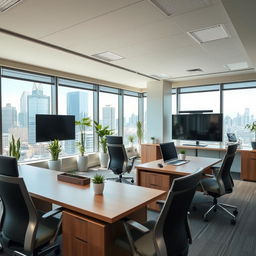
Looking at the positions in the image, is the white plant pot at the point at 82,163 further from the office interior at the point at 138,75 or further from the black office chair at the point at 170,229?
the black office chair at the point at 170,229

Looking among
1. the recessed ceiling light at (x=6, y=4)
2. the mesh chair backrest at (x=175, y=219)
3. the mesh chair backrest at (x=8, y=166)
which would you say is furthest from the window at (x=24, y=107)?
the mesh chair backrest at (x=175, y=219)

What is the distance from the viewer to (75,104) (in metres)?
6.54

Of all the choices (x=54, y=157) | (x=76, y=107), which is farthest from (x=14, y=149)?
(x=76, y=107)

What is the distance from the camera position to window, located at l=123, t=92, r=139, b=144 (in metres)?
8.45

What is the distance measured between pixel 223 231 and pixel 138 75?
459cm

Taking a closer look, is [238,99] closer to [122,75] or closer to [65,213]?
[122,75]

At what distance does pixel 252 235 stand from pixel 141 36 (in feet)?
10.4

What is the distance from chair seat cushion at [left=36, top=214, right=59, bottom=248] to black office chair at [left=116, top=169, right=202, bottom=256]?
60 centimetres

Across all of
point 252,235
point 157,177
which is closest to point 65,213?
point 157,177

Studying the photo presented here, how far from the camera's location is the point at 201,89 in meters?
7.12

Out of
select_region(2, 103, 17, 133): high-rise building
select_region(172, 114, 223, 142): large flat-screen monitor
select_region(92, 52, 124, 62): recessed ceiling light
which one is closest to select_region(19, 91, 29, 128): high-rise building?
select_region(2, 103, 17, 133): high-rise building

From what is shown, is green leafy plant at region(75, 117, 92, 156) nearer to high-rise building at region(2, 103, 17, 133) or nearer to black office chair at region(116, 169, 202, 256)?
high-rise building at region(2, 103, 17, 133)

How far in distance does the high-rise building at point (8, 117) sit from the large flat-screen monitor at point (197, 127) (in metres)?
4.39

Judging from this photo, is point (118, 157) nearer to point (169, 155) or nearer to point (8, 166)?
point (169, 155)
